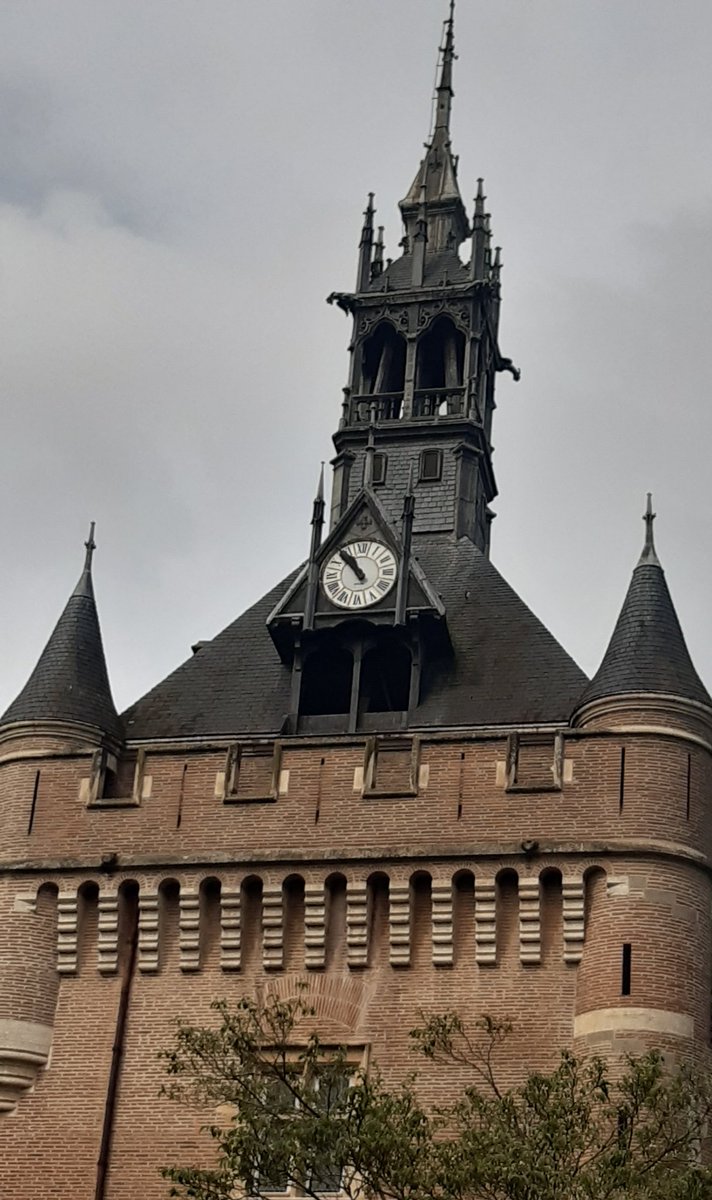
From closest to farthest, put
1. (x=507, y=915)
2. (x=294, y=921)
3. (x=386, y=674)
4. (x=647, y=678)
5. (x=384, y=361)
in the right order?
(x=507, y=915) < (x=294, y=921) < (x=647, y=678) < (x=386, y=674) < (x=384, y=361)

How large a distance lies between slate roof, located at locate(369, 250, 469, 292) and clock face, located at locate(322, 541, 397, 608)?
28.5 feet

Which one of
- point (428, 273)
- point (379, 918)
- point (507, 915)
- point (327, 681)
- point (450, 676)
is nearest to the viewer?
point (507, 915)

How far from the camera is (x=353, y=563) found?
137 ft

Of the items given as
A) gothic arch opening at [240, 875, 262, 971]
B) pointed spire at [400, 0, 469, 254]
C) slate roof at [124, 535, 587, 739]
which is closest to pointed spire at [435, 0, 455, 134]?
pointed spire at [400, 0, 469, 254]

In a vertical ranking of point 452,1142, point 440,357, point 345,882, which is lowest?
point 452,1142

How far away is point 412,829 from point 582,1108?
28.3 feet

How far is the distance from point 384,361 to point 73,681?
483 inches

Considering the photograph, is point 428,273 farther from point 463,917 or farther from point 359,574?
point 463,917

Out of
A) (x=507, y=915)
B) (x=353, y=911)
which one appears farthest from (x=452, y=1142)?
(x=353, y=911)

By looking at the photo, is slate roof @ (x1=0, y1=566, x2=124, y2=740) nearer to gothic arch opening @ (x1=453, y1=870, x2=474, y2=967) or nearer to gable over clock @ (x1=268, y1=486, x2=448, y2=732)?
gable over clock @ (x1=268, y1=486, x2=448, y2=732)

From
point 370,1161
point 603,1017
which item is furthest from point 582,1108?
point 603,1017

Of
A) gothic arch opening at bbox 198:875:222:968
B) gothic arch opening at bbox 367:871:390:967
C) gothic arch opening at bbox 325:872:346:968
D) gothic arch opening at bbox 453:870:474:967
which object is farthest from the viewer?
gothic arch opening at bbox 198:875:222:968

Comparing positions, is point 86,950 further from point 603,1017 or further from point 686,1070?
point 686,1070

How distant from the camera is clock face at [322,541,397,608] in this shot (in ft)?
136
